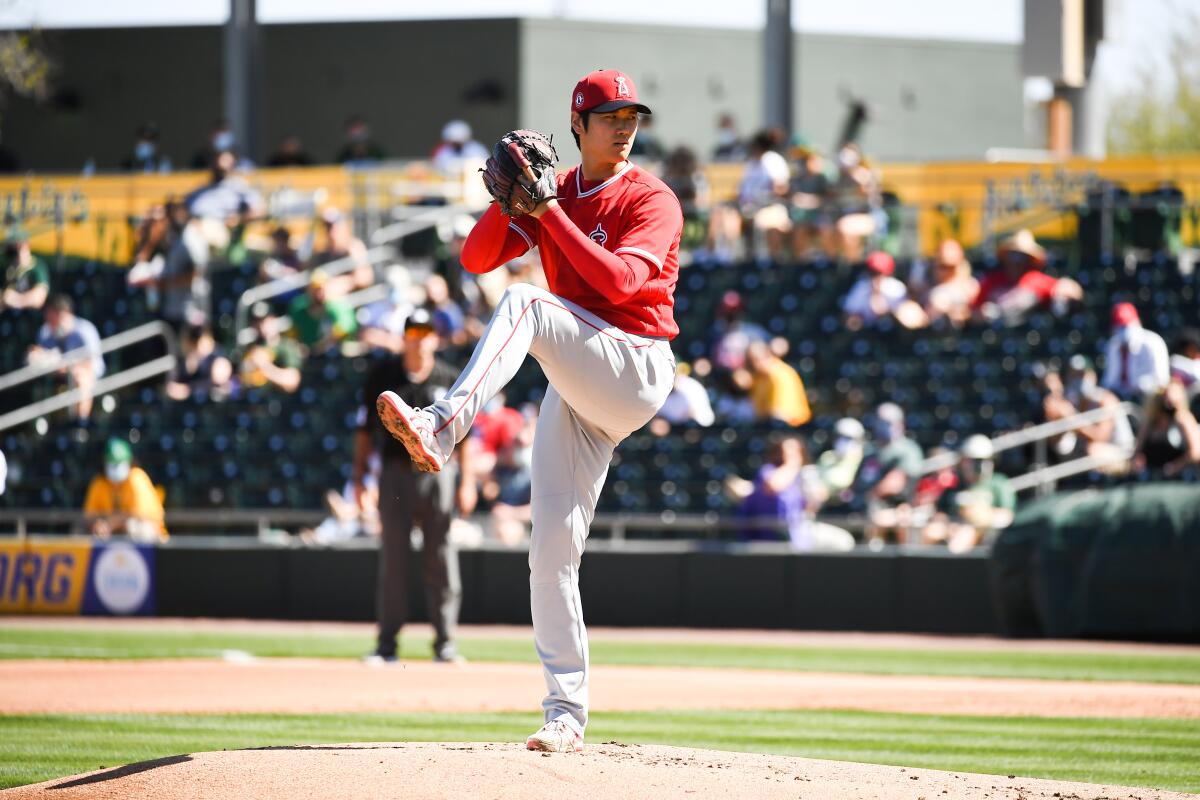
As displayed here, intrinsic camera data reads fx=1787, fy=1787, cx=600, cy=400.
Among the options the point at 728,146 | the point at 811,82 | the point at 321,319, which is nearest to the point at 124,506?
the point at 321,319

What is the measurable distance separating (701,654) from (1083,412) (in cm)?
436

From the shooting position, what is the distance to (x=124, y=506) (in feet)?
51.1

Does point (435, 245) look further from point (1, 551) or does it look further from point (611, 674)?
point (611, 674)

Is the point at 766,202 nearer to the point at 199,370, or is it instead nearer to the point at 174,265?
the point at 199,370

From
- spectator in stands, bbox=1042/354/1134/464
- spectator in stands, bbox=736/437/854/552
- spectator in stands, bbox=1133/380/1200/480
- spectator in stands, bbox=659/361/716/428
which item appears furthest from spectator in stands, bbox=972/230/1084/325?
spectator in stands, bbox=736/437/854/552

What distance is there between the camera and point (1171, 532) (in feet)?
40.3

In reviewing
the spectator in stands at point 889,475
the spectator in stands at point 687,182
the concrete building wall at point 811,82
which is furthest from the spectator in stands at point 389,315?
the concrete building wall at point 811,82

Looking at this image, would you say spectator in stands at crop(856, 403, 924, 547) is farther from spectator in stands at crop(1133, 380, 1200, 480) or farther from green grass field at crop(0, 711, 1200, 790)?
green grass field at crop(0, 711, 1200, 790)

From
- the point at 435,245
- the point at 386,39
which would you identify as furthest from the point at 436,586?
the point at 386,39

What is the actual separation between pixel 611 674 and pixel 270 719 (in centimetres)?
292

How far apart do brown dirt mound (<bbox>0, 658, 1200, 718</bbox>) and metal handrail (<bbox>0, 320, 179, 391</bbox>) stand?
24.9ft

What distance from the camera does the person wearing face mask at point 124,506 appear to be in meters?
15.4

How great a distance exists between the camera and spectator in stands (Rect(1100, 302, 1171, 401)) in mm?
14523

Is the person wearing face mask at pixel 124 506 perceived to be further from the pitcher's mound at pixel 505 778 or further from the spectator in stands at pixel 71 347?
the pitcher's mound at pixel 505 778
